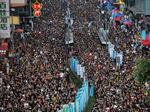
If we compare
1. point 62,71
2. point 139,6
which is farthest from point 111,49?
point 139,6

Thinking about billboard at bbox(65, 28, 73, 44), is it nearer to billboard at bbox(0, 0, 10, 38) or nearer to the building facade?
the building facade

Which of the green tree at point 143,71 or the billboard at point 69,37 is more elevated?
the green tree at point 143,71

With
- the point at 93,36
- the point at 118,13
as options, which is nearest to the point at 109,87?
the point at 93,36

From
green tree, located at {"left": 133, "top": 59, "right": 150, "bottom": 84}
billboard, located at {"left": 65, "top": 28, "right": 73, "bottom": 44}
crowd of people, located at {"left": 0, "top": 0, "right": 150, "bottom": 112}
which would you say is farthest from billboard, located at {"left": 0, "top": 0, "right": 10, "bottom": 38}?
billboard, located at {"left": 65, "top": 28, "right": 73, "bottom": 44}

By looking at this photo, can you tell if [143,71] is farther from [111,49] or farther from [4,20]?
[111,49]

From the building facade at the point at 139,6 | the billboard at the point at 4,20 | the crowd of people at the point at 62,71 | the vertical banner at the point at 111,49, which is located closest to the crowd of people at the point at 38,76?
the crowd of people at the point at 62,71

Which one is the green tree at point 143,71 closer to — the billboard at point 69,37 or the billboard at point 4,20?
the billboard at point 4,20

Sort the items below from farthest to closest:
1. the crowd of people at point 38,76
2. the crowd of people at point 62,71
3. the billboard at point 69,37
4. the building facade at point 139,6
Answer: the building facade at point 139,6 → the billboard at point 69,37 → the crowd of people at point 62,71 → the crowd of people at point 38,76
